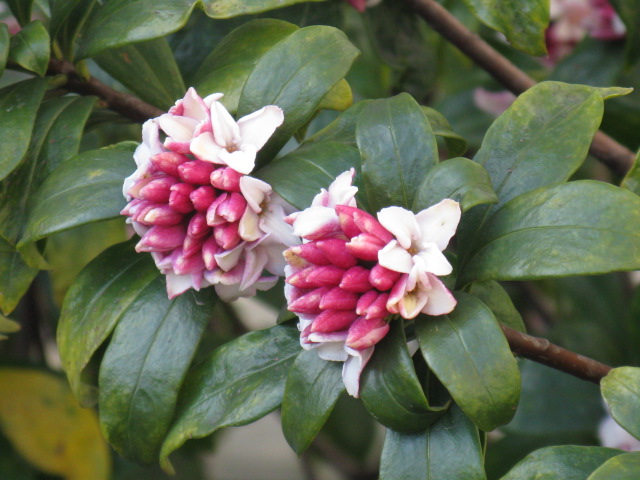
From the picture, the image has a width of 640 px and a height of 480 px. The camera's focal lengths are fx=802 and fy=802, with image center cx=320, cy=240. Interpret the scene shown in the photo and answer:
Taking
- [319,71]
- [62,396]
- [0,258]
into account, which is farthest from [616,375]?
[62,396]

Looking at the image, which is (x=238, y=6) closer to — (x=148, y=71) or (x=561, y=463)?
(x=148, y=71)

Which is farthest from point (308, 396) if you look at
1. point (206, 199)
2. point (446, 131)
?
point (446, 131)

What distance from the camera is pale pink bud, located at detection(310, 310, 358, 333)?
64 cm

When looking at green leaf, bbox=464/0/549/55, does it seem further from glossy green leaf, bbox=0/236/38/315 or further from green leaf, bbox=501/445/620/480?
glossy green leaf, bbox=0/236/38/315

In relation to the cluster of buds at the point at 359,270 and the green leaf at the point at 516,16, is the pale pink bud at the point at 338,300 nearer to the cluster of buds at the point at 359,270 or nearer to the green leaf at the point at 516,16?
the cluster of buds at the point at 359,270

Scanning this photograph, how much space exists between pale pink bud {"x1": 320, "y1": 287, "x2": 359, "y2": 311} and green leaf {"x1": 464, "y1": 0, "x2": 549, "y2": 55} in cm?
37

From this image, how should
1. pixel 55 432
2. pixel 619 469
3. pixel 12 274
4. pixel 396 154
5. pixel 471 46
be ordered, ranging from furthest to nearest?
1. pixel 55 432
2. pixel 471 46
3. pixel 12 274
4. pixel 396 154
5. pixel 619 469

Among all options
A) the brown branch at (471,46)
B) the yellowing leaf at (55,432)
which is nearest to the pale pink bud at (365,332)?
the brown branch at (471,46)

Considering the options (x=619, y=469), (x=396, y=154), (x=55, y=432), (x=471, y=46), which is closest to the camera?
(x=619, y=469)

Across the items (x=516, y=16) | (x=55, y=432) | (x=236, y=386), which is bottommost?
(x=55, y=432)

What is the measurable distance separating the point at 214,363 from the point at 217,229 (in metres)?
0.15

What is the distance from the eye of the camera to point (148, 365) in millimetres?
756

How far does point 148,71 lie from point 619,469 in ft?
2.06

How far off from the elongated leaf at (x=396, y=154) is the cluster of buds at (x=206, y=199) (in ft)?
0.26
